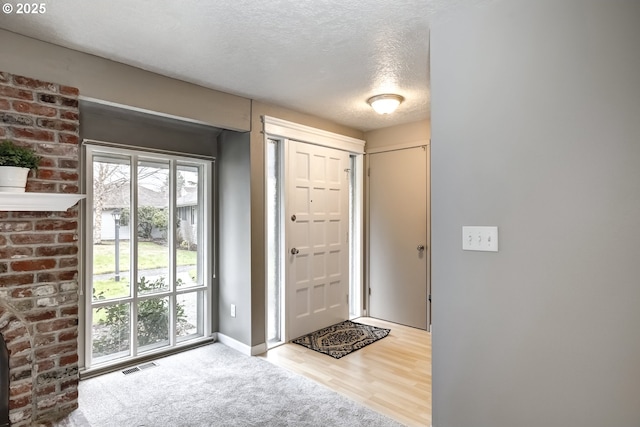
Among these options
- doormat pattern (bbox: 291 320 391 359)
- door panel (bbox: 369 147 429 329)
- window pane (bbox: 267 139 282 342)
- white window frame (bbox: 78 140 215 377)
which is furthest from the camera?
door panel (bbox: 369 147 429 329)

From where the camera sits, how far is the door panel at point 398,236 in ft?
13.5

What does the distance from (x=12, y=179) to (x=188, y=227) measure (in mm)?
1654

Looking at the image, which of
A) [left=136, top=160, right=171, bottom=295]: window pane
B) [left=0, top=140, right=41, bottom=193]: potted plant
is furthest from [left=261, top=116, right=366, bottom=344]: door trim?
[left=0, top=140, right=41, bottom=193]: potted plant

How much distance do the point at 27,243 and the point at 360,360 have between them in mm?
2611

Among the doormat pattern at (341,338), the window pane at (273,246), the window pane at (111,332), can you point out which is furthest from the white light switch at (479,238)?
the window pane at (111,332)

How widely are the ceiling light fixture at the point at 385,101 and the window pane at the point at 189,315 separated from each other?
98.5 inches

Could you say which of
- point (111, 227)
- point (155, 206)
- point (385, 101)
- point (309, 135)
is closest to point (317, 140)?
point (309, 135)

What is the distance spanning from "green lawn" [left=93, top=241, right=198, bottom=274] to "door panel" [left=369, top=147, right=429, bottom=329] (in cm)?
217

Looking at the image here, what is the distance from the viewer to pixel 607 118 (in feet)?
4.95

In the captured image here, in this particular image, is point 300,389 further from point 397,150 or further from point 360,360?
point 397,150

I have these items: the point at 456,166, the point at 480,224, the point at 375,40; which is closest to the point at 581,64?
the point at 456,166

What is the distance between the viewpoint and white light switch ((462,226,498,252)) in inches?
70.4

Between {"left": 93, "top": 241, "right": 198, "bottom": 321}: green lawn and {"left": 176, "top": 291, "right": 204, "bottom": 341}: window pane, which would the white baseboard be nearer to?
{"left": 176, "top": 291, "right": 204, "bottom": 341}: window pane

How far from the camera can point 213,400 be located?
2510 millimetres
